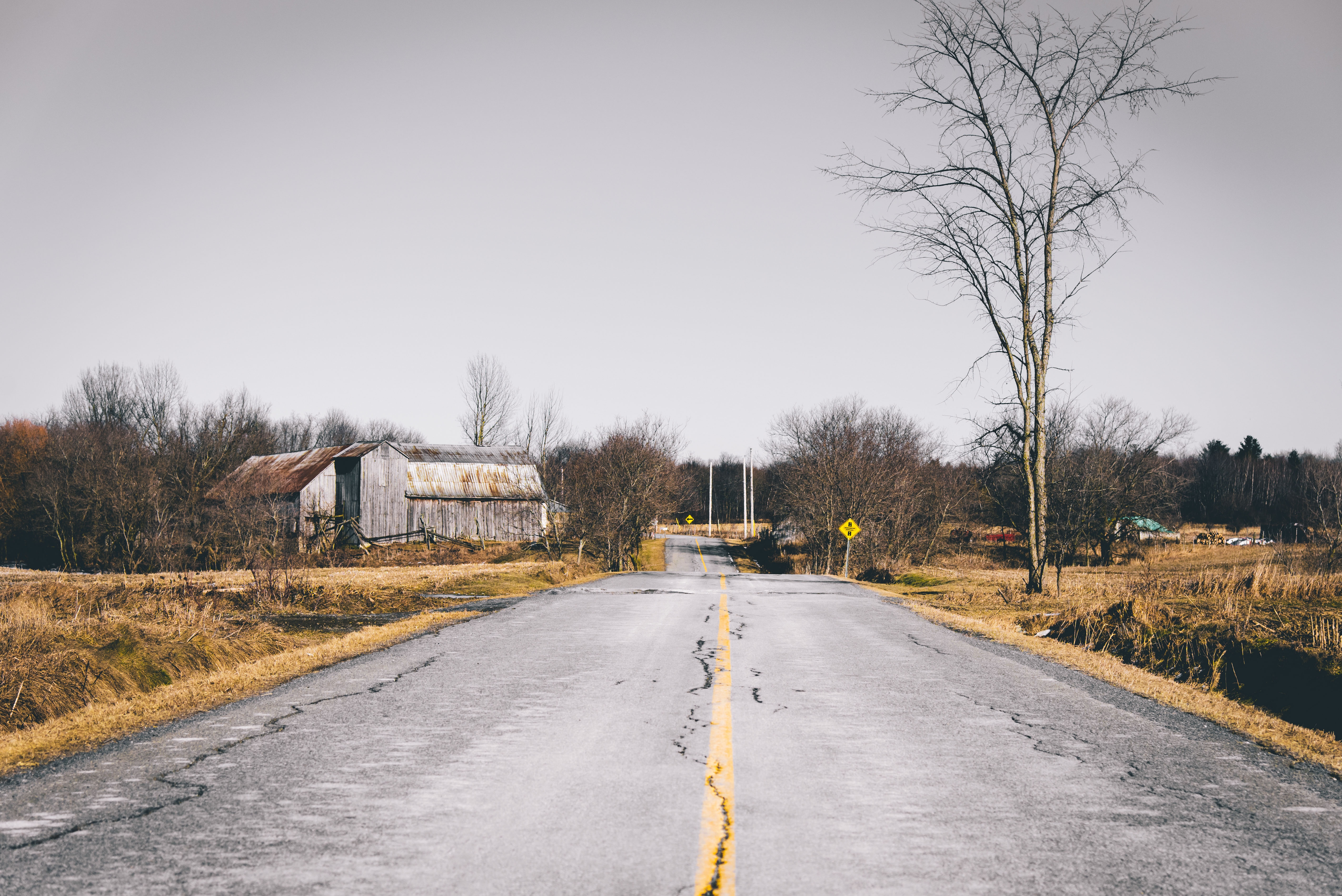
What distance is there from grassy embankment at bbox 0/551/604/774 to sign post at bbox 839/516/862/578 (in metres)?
15.6

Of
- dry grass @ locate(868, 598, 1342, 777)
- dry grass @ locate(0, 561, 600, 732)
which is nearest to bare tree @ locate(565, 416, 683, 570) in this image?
dry grass @ locate(0, 561, 600, 732)

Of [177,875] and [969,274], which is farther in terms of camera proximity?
[969,274]

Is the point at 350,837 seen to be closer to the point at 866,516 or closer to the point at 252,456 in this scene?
the point at 866,516

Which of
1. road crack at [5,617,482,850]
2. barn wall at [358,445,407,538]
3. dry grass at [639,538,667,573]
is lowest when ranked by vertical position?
dry grass at [639,538,667,573]

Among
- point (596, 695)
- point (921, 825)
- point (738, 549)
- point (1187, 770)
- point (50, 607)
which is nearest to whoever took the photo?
point (921, 825)

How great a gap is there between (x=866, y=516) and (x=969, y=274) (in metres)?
22.0

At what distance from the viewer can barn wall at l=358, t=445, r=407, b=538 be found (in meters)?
48.5

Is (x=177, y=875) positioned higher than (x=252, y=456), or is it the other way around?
(x=252, y=456)

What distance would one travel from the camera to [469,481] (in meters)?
52.0

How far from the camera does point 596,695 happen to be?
720cm

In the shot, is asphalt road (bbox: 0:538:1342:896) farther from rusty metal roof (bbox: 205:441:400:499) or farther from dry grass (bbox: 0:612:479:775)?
rusty metal roof (bbox: 205:441:400:499)

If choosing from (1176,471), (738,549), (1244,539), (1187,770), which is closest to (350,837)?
(1187,770)

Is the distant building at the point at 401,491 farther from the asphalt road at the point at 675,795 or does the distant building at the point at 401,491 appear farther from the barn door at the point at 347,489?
the asphalt road at the point at 675,795

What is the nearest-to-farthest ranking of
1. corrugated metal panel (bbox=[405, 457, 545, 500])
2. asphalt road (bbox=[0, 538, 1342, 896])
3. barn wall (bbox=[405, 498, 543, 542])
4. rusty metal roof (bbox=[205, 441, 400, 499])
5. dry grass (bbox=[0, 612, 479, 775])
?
asphalt road (bbox=[0, 538, 1342, 896]) < dry grass (bbox=[0, 612, 479, 775]) < rusty metal roof (bbox=[205, 441, 400, 499]) < barn wall (bbox=[405, 498, 543, 542]) < corrugated metal panel (bbox=[405, 457, 545, 500])
